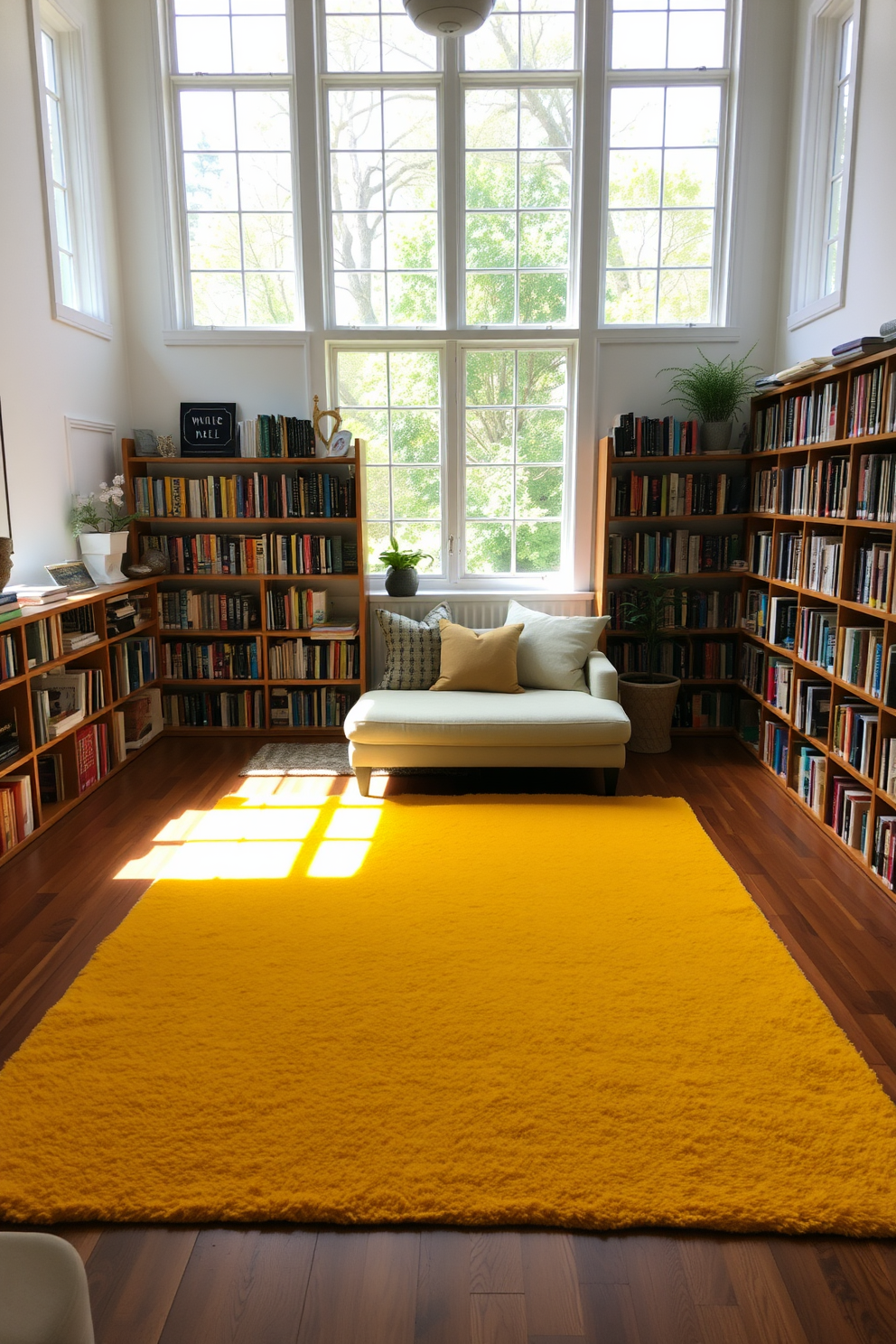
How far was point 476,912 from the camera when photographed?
3.43 m

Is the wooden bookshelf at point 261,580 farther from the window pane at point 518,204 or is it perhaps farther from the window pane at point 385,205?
the window pane at point 518,204

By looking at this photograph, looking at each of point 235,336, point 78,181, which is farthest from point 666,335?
point 78,181

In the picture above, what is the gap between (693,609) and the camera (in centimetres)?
574

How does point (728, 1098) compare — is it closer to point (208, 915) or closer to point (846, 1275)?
point (846, 1275)

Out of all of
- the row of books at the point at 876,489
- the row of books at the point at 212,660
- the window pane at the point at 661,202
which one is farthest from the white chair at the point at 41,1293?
the window pane at the point at 661,202

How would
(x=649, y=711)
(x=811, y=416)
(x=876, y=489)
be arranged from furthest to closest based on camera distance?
(x=649, y=711) → (x=811, y=416) → (x=876, y=489)

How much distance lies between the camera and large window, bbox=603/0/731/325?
555cm

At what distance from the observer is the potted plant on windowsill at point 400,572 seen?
5770 millimetres

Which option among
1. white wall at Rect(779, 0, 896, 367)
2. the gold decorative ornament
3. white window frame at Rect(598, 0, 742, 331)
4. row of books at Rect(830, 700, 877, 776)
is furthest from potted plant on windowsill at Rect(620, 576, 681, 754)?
the gold decorative ornament

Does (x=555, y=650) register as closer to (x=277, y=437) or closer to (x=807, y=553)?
(x=807, y=553)

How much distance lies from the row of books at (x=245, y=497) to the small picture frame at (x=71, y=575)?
0.74m

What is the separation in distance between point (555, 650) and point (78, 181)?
385 cm

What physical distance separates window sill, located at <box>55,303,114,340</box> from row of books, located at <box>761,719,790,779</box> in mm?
4400

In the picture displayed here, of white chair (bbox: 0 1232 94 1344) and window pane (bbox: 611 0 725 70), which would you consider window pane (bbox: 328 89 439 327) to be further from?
white chair (bbox: 0 1232 94 1344)
